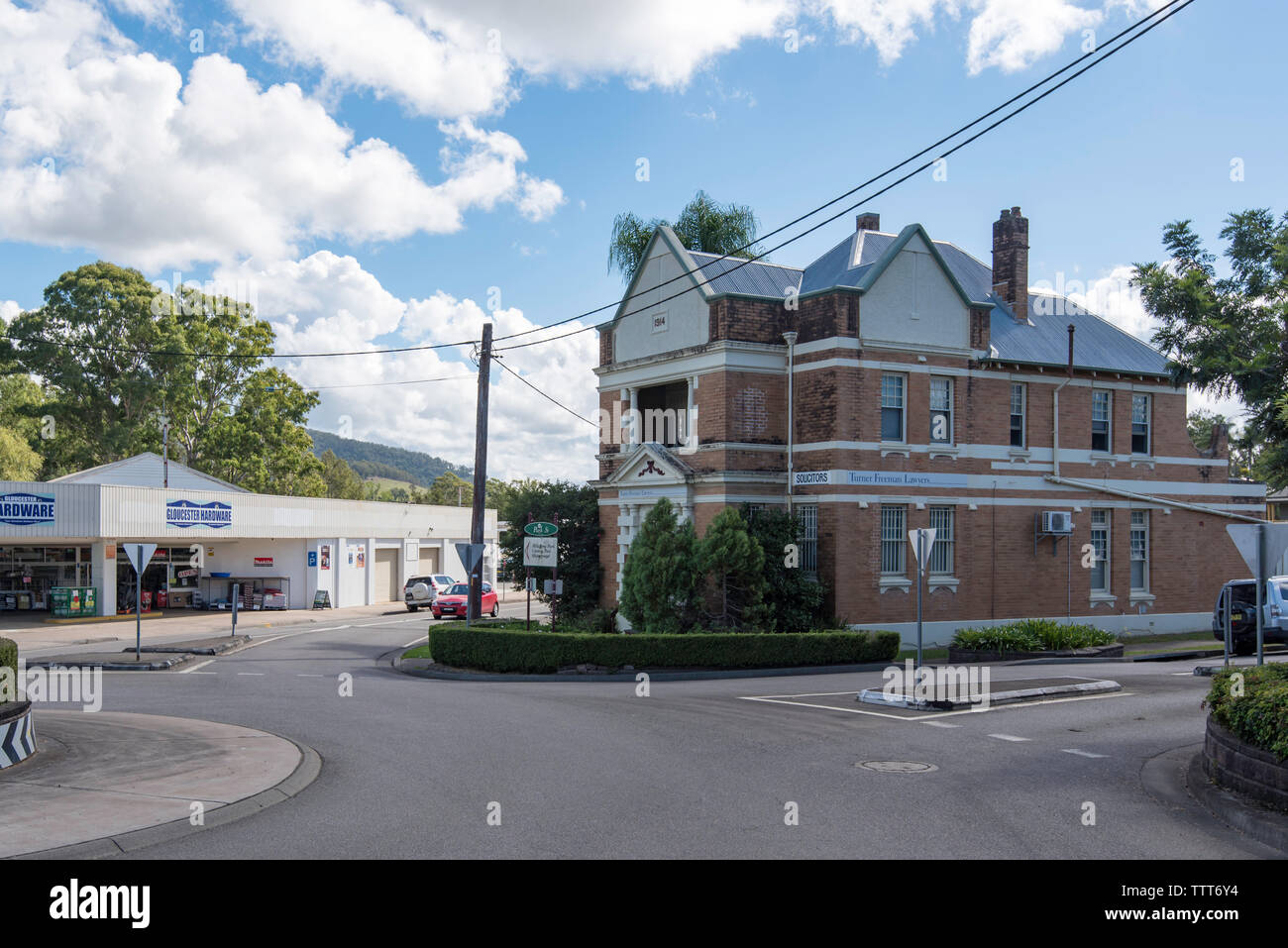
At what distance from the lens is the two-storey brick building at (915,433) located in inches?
1045

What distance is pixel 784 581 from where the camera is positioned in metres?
25.4

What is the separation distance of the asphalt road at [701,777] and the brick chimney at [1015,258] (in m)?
15.0

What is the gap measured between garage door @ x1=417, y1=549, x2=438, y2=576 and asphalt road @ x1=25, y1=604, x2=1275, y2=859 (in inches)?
1519

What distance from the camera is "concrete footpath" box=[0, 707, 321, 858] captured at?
8711 millimetres

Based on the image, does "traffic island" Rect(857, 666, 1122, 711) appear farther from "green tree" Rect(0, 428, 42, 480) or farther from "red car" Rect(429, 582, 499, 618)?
"green tree" Rect(0, 428, 42, 480)

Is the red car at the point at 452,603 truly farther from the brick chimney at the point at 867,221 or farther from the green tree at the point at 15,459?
the green tree at the point at 15,459

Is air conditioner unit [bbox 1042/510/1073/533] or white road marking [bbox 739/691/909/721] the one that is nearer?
white road marking [bbox 739/691/909/721]

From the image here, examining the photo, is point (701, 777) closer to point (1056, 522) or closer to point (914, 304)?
point (914, 304)

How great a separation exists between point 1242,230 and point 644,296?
1516cm

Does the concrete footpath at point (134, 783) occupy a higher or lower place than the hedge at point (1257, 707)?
lower

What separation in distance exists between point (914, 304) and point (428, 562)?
38804 millimetres

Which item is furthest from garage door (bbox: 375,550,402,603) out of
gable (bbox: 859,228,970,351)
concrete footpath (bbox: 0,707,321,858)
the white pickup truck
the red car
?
the white pickup truck

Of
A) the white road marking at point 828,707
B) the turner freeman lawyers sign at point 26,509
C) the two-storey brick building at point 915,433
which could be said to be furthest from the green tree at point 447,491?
the white road marking at point 828,707

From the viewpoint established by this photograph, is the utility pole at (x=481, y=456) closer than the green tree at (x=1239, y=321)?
No
